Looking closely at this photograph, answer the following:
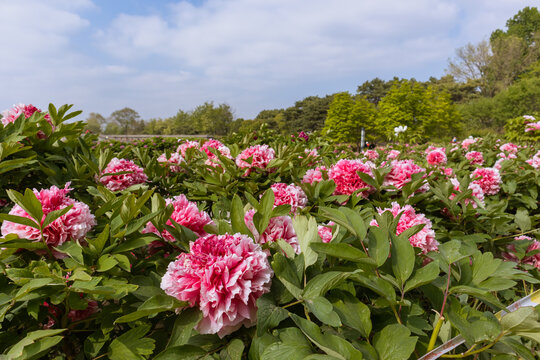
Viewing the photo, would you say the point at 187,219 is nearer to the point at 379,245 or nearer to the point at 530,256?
the point at 379,245

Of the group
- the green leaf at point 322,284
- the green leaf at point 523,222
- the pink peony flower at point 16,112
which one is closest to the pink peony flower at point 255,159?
the pink peony flower at point 16,112

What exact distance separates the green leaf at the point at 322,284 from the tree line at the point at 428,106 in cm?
1024

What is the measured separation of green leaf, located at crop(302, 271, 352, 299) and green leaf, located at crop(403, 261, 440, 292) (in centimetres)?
18

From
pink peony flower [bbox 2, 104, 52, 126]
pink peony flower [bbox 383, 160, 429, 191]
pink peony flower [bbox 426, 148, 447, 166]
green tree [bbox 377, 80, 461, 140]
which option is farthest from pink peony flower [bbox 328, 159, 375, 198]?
green tree [bbox 377, 80, 461, 140]

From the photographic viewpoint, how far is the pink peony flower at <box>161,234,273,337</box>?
684mm

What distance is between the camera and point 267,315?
2.19 feet

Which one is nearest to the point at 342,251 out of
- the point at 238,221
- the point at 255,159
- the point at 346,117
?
the point at 238,221

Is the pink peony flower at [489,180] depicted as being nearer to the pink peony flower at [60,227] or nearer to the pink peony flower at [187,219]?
the pink peony flower at [187,219]

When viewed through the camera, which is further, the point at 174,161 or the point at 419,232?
the point at 174,161

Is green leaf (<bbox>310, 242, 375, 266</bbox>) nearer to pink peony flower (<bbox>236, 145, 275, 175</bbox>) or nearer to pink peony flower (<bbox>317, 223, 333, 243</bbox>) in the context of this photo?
pink peony flower (<bbox>317, 223, 333, 243</bbox>)

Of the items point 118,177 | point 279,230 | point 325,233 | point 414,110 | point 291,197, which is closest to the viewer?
point 279,230

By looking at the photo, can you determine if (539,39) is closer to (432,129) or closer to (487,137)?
(432,129)

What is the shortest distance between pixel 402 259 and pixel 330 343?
11.3 inches

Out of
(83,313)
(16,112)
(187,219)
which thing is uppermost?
(16,112)
